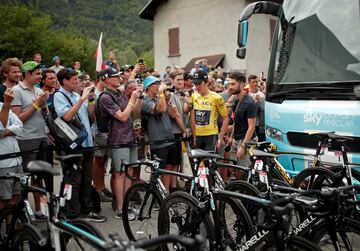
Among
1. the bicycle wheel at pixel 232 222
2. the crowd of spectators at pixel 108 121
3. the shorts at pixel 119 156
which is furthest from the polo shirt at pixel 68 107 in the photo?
the bicycle wheel at pixel 232 222

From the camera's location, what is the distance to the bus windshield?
5044 mm

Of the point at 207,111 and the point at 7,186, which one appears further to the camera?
the point at 207,111

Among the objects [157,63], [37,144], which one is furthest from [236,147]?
[157,63]

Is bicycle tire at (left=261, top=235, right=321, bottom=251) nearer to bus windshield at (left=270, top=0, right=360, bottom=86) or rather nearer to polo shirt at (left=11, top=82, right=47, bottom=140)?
bus windshield at (left=270, top=0, right=360, bottom=86)

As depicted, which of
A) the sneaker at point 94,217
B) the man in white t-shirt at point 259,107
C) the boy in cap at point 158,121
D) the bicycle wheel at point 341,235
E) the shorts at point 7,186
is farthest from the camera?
the man in white t-shirt at point 259,107

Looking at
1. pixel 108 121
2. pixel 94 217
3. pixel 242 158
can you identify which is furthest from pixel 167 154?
pixel 94 217

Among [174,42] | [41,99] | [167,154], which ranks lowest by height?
[167,154]

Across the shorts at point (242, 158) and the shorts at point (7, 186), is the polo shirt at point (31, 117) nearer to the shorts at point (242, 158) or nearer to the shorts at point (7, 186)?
the shorts at point (7, 186)

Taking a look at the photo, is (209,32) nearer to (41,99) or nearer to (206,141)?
(206,141)

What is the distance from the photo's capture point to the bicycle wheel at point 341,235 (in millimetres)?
3174

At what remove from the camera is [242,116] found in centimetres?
645

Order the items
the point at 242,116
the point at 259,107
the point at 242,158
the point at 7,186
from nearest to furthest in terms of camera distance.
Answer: the point at 7,186 < the point at 242,158 < the point at 242,116 < the point at 259,107

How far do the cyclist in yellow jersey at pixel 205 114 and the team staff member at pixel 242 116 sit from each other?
0.89 feet

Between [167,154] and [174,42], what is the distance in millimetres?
20333
